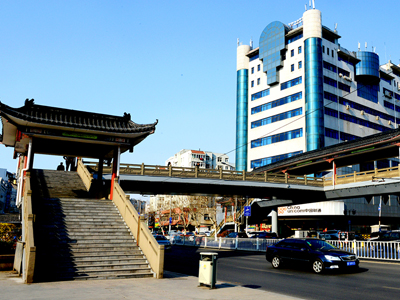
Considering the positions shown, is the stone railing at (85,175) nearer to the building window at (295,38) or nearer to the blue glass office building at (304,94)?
the blue glass office building at (304,94)

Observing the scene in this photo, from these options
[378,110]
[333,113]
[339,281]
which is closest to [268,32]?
[333,113]

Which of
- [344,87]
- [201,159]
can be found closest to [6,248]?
[344,87]

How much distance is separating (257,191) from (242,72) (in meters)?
50.0

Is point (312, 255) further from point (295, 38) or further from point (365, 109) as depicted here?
point (365, 109)

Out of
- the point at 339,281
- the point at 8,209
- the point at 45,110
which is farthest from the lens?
the point at 8,209

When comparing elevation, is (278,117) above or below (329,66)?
below

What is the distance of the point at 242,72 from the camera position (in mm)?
84625

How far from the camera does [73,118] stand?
20.8m

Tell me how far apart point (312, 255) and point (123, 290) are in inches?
351

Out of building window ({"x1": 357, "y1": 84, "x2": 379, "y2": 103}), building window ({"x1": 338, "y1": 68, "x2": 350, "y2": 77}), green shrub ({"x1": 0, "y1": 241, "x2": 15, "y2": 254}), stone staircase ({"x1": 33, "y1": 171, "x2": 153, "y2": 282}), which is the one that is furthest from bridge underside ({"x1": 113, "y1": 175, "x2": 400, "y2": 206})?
building window ({"x1": 357, "y1": 84, "x2": 379, "y2": 103})

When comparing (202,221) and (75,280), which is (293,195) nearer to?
(75,280)

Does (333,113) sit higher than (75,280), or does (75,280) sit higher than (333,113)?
(333,113)

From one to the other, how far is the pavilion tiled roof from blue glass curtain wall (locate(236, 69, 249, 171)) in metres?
60.5

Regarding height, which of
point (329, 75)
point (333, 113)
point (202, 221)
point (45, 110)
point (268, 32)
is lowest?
point (202, 221)
